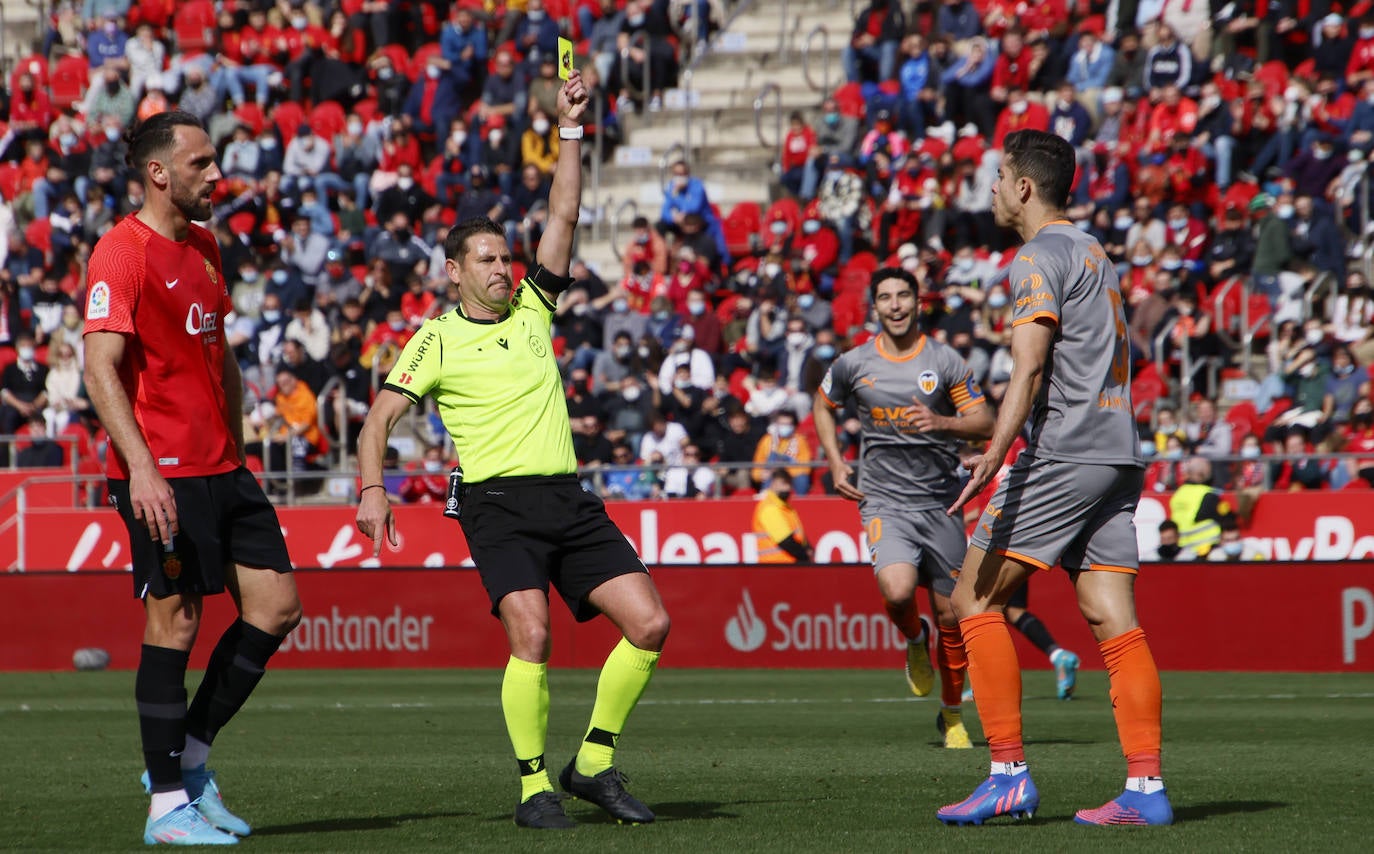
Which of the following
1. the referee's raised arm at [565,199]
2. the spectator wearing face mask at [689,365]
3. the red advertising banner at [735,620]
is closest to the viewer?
the referee's raised arm at [565,199]

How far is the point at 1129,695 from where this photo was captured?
665 cm

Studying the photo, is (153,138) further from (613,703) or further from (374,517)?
(613,703)

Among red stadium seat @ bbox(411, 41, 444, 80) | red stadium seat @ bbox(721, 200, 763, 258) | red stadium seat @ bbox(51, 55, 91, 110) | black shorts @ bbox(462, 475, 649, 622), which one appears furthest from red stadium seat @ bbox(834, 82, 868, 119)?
black shorts @ bbox(462, 475, 649, 622)

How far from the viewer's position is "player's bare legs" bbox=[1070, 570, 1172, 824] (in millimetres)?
6617

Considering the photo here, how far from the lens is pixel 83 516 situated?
21188mm

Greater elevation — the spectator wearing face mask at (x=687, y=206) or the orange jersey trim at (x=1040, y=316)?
the spectator wearing face mask at (x=687, y=206)

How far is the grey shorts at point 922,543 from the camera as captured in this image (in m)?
10.4

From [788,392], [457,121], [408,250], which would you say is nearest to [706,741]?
[788,392]

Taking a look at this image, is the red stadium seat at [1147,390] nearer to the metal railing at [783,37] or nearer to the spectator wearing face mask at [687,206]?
the spectator wearing face mask at [687,206]

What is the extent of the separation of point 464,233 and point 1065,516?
2.54 m

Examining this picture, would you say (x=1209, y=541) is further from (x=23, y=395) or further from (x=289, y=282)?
(x=23, y=395)

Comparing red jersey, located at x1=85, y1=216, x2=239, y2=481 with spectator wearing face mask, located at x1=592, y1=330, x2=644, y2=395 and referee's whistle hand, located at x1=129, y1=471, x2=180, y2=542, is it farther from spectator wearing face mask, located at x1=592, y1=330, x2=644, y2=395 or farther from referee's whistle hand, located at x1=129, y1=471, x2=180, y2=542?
spectator wearing face mask, located at x1=592, y1=330, x2=644, y2=395

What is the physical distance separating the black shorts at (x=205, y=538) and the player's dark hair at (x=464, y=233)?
4.01 ft

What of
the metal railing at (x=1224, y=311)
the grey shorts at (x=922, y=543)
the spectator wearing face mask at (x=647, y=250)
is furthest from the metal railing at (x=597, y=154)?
the grey shorts at (x=922, y=543)
